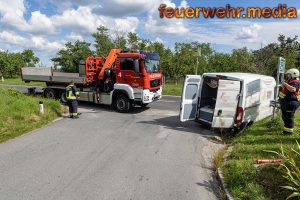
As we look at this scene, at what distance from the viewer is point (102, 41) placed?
3288 cm

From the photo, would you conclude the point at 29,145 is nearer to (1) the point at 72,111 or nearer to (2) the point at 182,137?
(1) the point at 72,111

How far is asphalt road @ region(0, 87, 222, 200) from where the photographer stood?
437 centimetres

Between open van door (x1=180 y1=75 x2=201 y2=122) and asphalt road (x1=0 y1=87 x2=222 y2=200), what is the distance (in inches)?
22.6

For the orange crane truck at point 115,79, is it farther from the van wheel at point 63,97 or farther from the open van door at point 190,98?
the open van door at point 190,98

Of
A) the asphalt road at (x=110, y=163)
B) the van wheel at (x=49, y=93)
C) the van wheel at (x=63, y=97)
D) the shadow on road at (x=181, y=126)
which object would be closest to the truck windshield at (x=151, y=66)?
the shadow on road at (x=181, y=126)

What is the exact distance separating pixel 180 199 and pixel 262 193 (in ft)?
4.31

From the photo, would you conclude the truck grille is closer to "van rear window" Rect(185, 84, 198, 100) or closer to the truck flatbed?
"van rear window" Rect(185, 84, 198, 100)

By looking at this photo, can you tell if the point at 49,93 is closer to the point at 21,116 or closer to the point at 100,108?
the point at 100,108

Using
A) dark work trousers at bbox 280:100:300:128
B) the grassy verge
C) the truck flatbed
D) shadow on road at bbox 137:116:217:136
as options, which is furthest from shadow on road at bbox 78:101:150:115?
dark work trousers at bbox 280:100:300:128

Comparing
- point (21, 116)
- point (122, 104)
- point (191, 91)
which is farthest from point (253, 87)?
point (21, 116)

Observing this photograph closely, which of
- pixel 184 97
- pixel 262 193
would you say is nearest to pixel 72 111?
pixel 184 97

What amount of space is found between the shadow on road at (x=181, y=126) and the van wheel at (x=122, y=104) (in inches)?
68.7

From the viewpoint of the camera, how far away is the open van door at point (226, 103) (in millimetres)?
7336

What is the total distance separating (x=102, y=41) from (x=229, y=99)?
1102 inches
